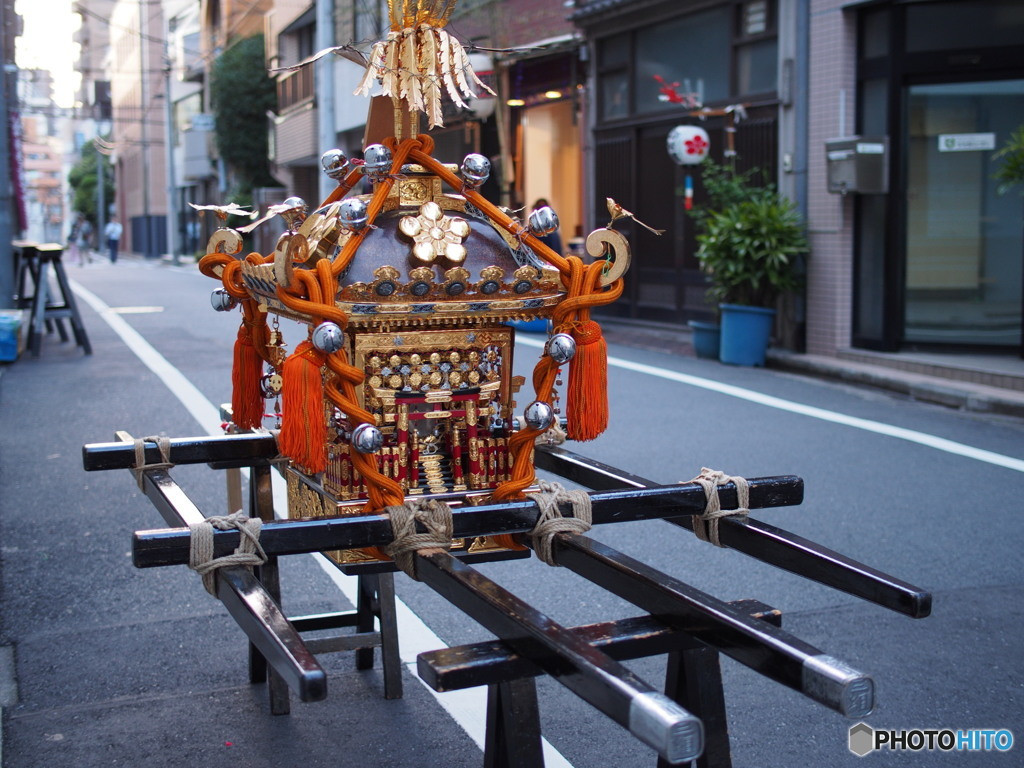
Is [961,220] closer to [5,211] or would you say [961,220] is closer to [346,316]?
[346,316]

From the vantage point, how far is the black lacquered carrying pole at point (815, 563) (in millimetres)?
2242

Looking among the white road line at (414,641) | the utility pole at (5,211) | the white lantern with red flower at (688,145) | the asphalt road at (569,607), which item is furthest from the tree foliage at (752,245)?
the utility pole at (5,211)

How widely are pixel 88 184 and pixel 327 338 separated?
72.7m

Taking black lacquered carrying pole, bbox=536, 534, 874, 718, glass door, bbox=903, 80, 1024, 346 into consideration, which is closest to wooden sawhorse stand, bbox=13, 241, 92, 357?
glass door, bbox=903, 80, 1024, 346

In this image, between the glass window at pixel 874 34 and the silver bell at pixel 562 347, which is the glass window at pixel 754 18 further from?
the silver bell at pixel 562 347

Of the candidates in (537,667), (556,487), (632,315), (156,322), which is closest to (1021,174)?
(632,315)

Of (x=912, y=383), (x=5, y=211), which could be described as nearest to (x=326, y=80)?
(x=5, y=211)

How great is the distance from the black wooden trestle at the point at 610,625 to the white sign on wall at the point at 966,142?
9427 millimetres

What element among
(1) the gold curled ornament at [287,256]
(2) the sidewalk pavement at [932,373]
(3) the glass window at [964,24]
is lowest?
(2) the sidewalk pavement at [932,373]

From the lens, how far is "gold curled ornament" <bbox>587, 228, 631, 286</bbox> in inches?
113

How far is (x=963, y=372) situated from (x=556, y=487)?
8.66m

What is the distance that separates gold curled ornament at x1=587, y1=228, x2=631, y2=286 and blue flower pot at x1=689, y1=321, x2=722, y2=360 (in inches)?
390

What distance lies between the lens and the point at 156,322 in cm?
1645

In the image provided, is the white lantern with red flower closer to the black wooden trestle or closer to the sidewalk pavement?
the sidewalk pavement
